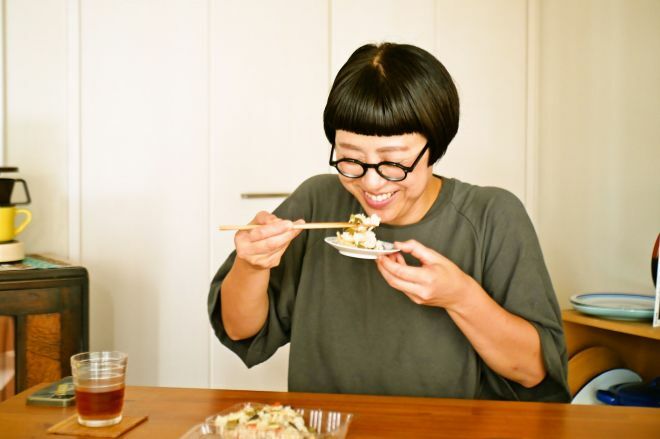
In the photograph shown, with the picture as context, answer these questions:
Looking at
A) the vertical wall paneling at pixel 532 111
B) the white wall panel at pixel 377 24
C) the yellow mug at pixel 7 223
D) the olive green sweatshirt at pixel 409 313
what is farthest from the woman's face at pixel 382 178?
the vertical wall paneling at pixel 532 111

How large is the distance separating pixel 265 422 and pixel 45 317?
59.4 inches

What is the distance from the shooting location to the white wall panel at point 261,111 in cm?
318

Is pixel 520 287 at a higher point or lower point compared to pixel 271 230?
lower

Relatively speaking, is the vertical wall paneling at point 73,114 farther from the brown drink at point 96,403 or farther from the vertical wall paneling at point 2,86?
the brown drink at point 96,403

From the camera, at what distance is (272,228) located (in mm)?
1381

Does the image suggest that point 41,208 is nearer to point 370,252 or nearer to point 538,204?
point 370,252

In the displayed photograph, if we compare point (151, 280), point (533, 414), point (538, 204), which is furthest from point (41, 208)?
point (538, 204)

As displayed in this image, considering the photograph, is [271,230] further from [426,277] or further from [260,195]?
[260,195]

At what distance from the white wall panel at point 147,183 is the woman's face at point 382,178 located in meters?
1.74

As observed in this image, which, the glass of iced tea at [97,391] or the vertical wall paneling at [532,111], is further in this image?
the vertical wall paneling at [532,111]

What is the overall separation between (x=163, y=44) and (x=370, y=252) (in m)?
2.07

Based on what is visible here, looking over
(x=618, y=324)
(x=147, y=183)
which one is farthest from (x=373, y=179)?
(x=147, y=183)

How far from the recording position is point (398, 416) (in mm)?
1186

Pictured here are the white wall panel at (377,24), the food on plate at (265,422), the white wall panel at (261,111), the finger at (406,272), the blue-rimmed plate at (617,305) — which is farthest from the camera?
the white wall panel at (377,24)
